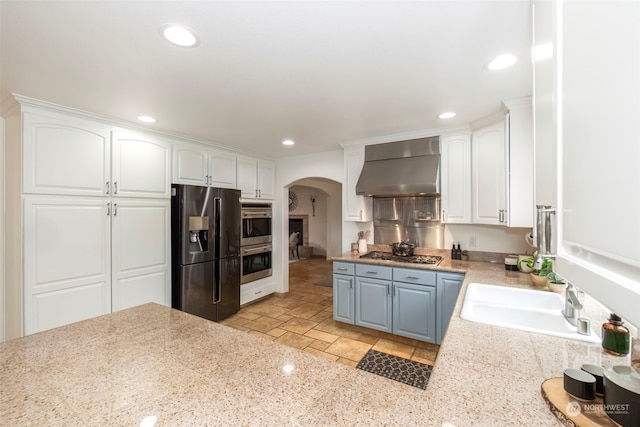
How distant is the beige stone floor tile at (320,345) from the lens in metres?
2.95

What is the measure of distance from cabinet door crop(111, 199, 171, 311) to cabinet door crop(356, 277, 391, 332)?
2.21 metres

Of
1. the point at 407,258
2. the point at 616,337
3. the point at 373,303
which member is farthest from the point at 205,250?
the point at 616,337

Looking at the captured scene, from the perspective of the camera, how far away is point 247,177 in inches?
163

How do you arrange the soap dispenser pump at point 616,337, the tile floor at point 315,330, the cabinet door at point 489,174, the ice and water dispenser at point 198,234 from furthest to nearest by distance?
the ice and water dispenser at point 198,234
the tile floor at point 315,330
the cabinet door at point 489,174
the soap dispenser pump at point 616,337

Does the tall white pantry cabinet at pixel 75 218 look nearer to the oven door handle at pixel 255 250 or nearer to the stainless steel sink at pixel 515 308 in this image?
the oven door handle at pixel 255 250

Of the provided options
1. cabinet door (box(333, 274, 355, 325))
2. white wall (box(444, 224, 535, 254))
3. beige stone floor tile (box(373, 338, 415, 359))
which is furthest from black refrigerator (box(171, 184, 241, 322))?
white wall (box(444, 224, 535, 254))

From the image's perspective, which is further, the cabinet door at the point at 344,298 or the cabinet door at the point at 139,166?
the cabinet door at the point at 344,298

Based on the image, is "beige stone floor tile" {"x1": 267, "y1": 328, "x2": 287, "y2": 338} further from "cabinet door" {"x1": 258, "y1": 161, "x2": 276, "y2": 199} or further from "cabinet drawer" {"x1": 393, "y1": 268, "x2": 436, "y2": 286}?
"cabinet door" {"x1": 258, "y1": 161, "x2": 276, "y2": 199}

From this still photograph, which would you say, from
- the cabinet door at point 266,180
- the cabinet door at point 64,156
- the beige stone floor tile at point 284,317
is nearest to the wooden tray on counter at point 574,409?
the beige stone floor tile at point 284,317

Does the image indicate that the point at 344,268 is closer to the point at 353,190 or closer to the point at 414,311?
the point at 414,311

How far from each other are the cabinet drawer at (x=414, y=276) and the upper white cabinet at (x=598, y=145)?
7.35 feet

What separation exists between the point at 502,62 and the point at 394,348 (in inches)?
107

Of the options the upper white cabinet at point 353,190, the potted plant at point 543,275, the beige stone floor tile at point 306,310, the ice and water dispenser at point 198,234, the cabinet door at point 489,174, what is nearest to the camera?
the potted plant at point 543,275

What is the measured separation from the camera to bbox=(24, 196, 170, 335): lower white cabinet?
224 centimetres
